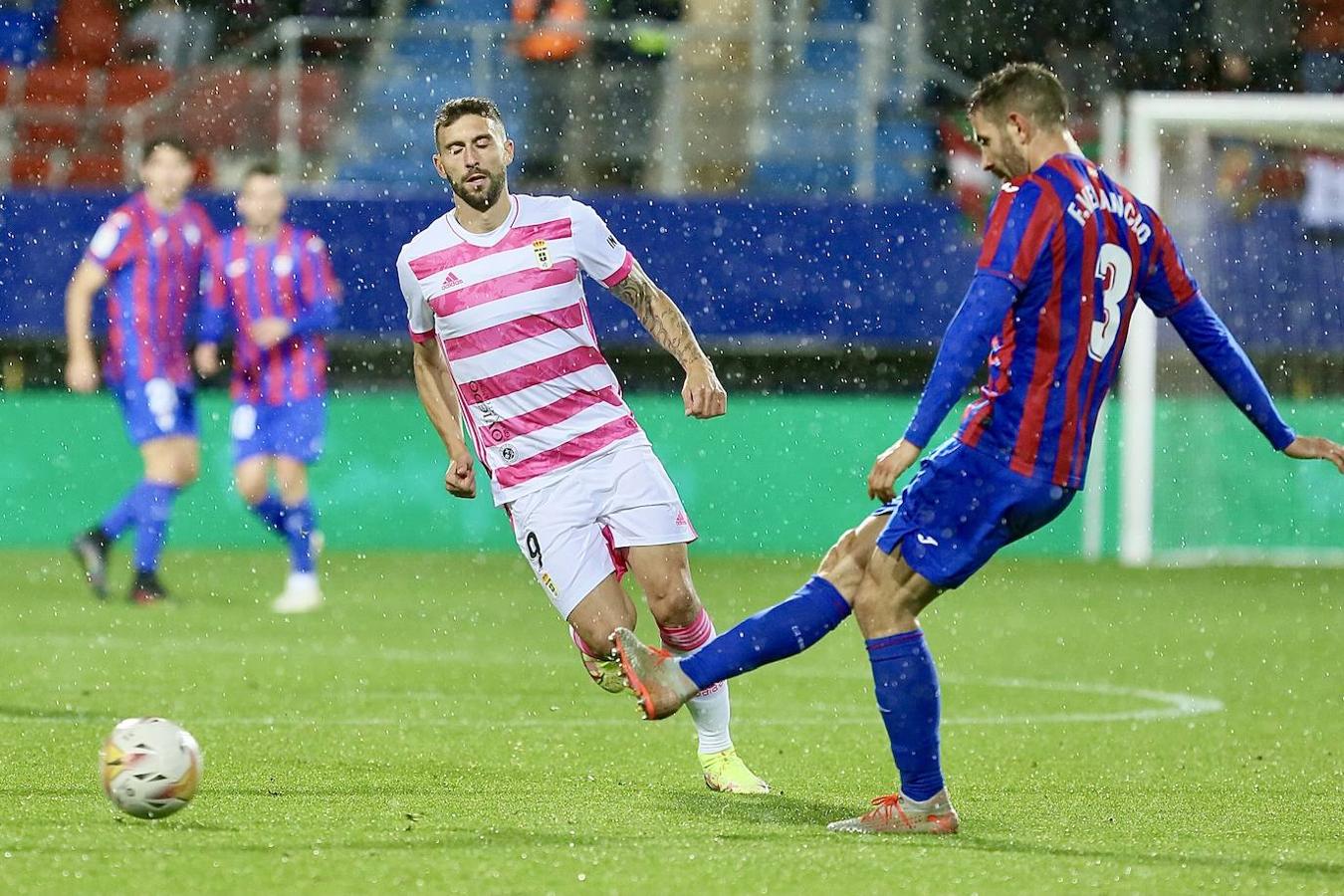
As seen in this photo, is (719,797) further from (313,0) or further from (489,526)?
(313,0)

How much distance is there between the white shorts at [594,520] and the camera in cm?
635

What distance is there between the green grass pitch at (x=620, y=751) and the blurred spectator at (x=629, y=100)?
347 centimetres

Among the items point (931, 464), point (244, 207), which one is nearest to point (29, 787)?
point (931, 464)

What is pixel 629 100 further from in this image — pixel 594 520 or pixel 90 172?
pixel 594 520

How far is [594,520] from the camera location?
6414 millimetres

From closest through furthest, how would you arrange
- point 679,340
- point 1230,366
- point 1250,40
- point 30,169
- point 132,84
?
point 1230,366, point 679,340, point 30,169, point 132,84, point 1250,40

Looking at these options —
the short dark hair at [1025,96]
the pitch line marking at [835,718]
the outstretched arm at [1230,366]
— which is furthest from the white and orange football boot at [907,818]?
the pitch line marking at [835,718]

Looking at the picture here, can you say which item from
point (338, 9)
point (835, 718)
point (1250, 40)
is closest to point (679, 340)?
point (835, 718)

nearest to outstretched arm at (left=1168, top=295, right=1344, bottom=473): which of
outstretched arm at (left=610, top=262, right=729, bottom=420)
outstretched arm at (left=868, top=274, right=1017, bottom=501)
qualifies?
outstretched arm at (left=868, top=274, right=1017, bottom=501)

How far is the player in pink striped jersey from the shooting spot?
6332mm

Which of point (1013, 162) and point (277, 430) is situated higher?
point (1013, 162)

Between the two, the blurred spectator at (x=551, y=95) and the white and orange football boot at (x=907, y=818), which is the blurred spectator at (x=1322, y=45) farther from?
the white and orange football boot at (x=907, y=818)

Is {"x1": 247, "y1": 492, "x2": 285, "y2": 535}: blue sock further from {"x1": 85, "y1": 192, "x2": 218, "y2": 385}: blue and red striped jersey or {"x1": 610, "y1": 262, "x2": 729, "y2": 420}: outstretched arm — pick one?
{"x1": 610, "y1": 262, "x2": 729, "y2": 420}: outstretched arm

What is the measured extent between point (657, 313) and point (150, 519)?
608 cm
